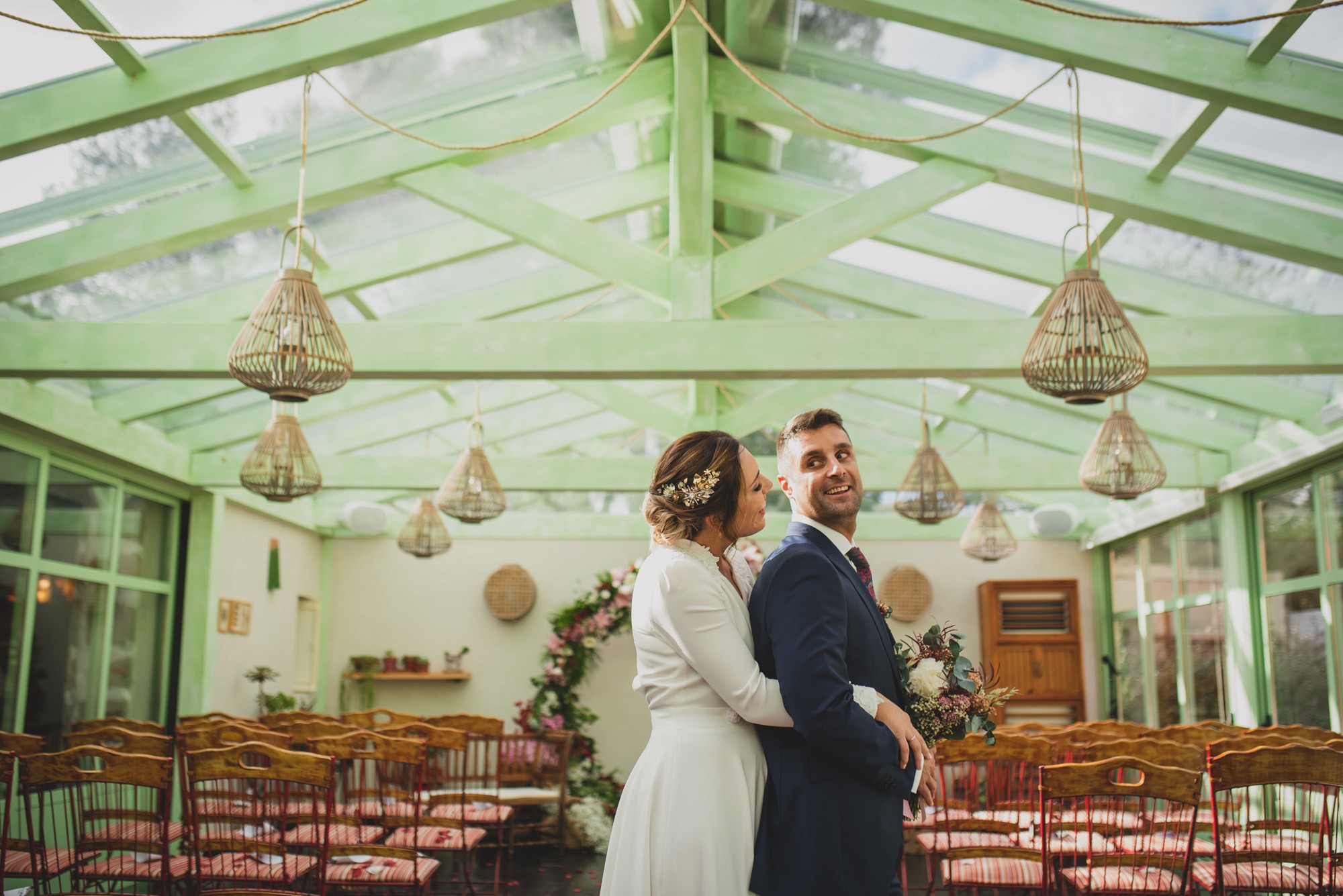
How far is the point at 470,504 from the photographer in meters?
8.27

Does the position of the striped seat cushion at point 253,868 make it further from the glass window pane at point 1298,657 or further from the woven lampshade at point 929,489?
the glass window pane at point 1298,657

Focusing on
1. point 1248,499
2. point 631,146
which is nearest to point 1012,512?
point 1248,499

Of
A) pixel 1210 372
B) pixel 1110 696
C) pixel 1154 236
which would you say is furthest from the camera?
pixel 1110 696

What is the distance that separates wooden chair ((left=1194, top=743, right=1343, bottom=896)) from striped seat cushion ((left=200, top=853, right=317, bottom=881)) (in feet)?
11.5

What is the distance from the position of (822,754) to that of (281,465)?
6.10m

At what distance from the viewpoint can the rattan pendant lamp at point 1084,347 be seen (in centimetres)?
438

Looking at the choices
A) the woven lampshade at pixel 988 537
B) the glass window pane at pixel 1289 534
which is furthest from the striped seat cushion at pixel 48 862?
the glass window pane at pixel 1289 534

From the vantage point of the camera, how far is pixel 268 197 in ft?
19.9

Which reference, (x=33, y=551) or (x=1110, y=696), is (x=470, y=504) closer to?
(x=33, y=551)

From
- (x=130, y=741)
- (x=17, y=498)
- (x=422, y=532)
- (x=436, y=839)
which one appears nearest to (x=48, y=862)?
(x=130, y=741)

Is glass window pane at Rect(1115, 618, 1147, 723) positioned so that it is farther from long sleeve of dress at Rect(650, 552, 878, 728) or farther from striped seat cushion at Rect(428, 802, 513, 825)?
long sleeve of dress at Rect(650, 552, 878, 728)

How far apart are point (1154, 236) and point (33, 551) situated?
7557 mm

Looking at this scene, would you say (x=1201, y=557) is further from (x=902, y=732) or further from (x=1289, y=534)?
(x=902, y=732)

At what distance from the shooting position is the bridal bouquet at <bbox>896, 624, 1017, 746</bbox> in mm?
2277
